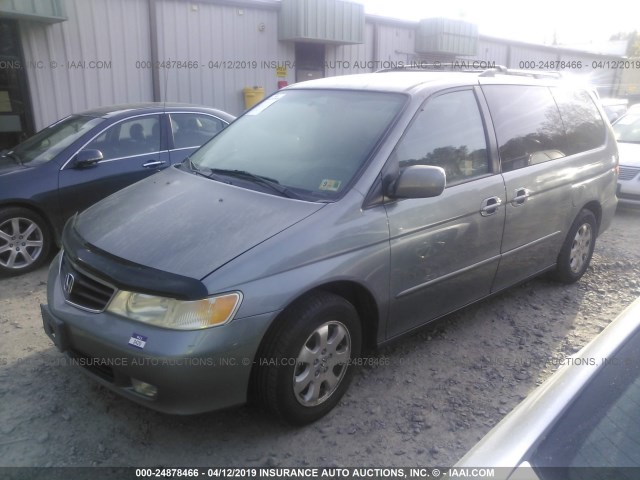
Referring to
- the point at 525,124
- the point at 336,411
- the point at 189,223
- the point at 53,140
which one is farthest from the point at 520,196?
the point at 53,140

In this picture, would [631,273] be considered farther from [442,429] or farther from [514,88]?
[442,429]

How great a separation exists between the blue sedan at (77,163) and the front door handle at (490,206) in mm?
3540

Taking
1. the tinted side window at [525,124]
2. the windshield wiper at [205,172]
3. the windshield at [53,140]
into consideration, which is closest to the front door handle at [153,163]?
the windshield at [53,140]

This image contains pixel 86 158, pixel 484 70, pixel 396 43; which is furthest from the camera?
pixel 396 43

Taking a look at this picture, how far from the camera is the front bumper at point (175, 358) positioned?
2.35 m

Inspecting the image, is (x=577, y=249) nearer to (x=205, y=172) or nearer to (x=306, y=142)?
(x=306, y=142)

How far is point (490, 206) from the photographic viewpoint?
3551 mm

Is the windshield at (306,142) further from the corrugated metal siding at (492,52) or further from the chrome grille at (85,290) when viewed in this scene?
the corrugated metal siding at (492,52)

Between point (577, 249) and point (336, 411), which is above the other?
point (577, 249)

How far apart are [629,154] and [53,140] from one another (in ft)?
25.9

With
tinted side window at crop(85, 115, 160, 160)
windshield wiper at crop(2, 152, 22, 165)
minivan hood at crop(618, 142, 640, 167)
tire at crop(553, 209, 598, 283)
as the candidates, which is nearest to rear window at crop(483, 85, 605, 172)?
tire at crop(553, 209, 598, 283)

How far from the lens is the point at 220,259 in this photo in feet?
8.15

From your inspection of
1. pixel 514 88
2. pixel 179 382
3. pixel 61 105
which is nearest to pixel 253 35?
pixel 61 105

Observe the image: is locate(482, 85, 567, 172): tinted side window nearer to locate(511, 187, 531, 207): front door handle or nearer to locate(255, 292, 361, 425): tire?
locate(511, 187, 531, 207): front door handle
